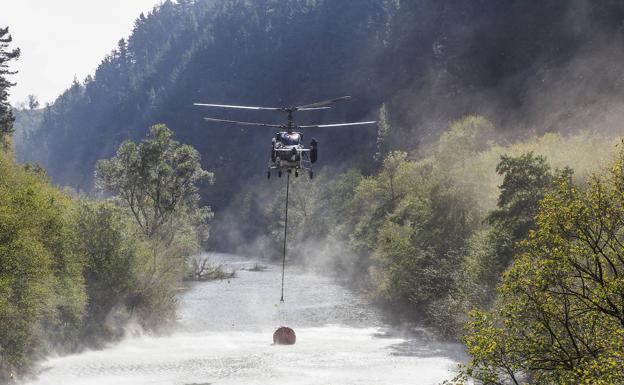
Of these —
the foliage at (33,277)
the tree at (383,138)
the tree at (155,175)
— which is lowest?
the foliage at (33,277)

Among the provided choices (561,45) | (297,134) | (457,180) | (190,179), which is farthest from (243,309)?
(561,45)

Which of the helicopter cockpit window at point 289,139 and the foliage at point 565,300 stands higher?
the helicopter cockpit window at point 289,139

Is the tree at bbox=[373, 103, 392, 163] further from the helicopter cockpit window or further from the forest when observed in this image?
the helicopter cockpit window

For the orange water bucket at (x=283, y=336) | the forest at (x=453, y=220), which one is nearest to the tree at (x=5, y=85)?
the forest at (x=453, y=220)

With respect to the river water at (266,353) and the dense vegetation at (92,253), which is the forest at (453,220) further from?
the river water at (266,353)

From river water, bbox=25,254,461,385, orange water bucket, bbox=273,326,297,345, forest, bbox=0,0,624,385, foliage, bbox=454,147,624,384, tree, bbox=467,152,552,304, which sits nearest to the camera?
foliage, bbox=454,147,624,384

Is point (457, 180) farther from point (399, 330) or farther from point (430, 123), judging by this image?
point (430, 123)

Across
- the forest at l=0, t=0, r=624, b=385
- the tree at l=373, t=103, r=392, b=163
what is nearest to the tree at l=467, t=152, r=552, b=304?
the forest at l=0, t=0, r=624, b=385

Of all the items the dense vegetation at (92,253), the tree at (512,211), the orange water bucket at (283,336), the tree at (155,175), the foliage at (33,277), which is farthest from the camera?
the tree at (155,175)
